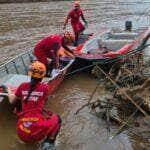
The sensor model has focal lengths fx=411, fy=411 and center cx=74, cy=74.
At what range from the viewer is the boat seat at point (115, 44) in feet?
50.8

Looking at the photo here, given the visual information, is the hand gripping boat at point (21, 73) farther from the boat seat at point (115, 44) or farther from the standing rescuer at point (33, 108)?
the boat seat at point (115, 44)

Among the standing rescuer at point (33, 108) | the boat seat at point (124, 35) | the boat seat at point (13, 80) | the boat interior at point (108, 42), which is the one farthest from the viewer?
the boat seat at point (124, 35)

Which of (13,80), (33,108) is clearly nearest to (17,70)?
(13,80)

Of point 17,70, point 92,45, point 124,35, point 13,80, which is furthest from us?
point 124,35

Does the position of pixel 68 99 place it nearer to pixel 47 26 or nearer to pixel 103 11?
pixel 47 26

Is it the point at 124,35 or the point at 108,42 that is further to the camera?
the point at 124,35

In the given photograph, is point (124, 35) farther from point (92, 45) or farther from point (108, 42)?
point (92, 45)

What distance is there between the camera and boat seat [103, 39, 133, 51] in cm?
1549

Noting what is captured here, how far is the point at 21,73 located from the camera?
12422 mm

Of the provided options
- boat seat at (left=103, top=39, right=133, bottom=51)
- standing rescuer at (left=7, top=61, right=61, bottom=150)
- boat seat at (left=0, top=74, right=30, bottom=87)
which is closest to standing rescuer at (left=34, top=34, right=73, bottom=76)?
boat seat at (left=0, top=74, right=30, bottom=87)

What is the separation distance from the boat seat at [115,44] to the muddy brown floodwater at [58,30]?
2124 mm

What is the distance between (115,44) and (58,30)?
7.11m

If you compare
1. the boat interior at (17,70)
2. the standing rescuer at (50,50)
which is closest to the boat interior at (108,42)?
the boat interior at (17,70)

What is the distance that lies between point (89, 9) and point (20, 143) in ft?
74.7
